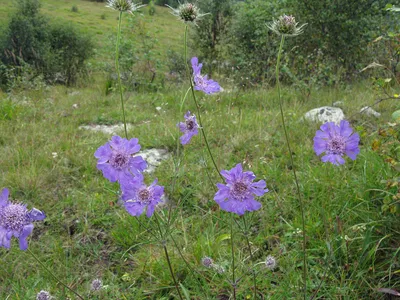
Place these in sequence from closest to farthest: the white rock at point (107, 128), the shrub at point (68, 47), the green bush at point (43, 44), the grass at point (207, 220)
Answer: the grass at point (207, 220) < the white rock at point (107, 128) < the green bush at point (43, 44) < the shrub at point (68, 47)

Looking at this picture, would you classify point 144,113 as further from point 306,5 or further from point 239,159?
point 306,5

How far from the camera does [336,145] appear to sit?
123 cm

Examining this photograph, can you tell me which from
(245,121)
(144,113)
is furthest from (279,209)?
(144,113)

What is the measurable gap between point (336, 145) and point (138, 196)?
2.29 ft

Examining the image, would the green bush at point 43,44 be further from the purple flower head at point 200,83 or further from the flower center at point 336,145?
the flower center at point 336,145

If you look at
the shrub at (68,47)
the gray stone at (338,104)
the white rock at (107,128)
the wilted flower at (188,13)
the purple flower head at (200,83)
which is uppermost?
the wilted flower at (188,13)

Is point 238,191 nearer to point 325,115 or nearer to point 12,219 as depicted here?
point 12,219

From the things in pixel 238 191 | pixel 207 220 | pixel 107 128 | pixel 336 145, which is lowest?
pixel 107 128

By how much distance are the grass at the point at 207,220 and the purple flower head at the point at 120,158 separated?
208 mm

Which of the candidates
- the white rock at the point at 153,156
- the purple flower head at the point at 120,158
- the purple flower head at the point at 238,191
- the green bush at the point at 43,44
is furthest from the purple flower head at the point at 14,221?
the green bush at the point at 43,44

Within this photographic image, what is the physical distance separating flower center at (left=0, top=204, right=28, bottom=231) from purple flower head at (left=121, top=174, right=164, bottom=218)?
0.34 meters

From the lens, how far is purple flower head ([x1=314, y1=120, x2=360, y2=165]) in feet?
3.96

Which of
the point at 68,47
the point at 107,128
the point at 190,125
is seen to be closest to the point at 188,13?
the point at 190,125

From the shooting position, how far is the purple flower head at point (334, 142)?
121 cm
